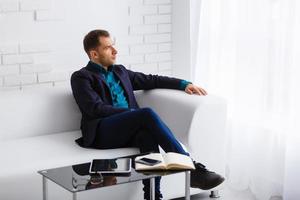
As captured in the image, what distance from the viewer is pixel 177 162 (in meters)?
3.18

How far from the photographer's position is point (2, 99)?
12.9ft

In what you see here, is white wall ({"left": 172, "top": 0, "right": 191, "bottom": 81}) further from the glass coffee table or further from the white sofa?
the glass coffee table

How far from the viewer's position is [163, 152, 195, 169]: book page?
125 inches

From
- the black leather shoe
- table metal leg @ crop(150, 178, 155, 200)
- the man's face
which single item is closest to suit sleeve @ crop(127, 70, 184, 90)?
the man's face

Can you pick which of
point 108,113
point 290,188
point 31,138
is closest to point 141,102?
point 108,113

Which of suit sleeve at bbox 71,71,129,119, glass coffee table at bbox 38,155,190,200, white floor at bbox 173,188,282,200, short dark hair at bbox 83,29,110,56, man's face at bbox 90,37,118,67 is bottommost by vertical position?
white floor at bbox 173,188,282,200

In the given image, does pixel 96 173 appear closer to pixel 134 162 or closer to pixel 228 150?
pixel 134 162

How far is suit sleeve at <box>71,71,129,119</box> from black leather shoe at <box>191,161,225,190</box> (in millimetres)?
630

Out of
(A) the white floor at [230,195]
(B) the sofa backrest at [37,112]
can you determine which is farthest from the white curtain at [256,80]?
(B) the sofa backrest at [37,112]

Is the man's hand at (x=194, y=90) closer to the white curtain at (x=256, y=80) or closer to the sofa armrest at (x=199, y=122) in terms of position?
the sofa armrest at (x=199, y=122)

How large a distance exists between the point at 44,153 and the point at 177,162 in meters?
0.86

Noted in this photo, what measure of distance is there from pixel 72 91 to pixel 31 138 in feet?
1.23

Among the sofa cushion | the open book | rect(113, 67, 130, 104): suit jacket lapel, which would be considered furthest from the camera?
rect(113, 67, 130, 104): suit jacket lapel

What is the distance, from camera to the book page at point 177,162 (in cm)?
317
